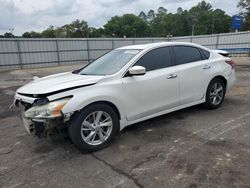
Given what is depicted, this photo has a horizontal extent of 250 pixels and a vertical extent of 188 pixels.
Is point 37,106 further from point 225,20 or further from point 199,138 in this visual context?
point 225,20

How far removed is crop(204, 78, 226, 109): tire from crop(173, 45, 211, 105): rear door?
0.21m

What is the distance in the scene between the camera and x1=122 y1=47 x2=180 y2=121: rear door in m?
3.72

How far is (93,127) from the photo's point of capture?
3.35 meters

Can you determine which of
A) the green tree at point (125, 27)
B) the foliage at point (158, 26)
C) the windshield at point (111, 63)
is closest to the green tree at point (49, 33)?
the foliage at point (158, 26)

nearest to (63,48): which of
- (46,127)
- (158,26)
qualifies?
(46,127)

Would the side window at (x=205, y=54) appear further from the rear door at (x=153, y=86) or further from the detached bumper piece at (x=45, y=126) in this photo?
the detached bumper piece at (x=45, y=126)


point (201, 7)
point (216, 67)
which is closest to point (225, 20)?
point (201, 7)

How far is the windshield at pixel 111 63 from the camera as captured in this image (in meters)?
3.88

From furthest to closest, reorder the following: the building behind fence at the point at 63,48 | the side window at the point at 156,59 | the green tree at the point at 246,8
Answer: the green tree at the point at 246,8 < the building behind fence at the point at 63,48 < the side window at the point at 156,59

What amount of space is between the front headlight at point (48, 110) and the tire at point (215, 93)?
3228 millimetres

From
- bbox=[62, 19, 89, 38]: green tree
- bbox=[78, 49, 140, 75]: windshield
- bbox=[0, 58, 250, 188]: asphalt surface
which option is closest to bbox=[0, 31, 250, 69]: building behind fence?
bbox=[0, 58, 250, 188]: asphalt surface

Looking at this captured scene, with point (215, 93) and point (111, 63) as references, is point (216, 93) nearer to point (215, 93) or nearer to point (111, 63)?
point (215, 93)

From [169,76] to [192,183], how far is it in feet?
→ 6.83

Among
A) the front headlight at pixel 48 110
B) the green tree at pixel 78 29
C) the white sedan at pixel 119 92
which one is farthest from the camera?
the green tree at pixel 78 29
